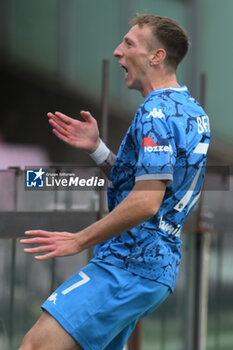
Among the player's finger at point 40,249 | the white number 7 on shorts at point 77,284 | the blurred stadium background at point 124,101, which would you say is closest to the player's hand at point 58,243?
the player's finger at point 40,249

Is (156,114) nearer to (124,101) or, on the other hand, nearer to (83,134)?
(83,134)

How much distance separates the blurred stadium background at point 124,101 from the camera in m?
3.45

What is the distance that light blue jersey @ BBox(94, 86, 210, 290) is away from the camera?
1.94 meters

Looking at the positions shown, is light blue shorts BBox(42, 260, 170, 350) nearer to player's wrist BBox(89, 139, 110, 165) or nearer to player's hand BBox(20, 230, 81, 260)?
player's hand BBox(20, 230, 81, 260)

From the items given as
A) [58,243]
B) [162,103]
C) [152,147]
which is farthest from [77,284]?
[162,103]

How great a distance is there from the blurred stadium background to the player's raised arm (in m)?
0.90

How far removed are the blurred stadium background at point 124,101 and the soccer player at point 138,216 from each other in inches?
44.2

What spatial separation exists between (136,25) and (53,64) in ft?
6.36

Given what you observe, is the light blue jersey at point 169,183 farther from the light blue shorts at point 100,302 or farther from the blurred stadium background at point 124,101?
the blurred stadium background at point 124,101

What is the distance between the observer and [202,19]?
3.94 metres

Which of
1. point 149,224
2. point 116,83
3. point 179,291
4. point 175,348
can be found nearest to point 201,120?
point 149,224

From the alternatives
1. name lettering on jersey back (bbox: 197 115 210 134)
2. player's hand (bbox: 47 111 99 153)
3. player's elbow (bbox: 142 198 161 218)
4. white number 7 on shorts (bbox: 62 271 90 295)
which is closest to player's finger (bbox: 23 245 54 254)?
white number 7 on shorts (bbox: 62 271 90 295)

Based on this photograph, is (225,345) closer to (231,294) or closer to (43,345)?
(231,294)

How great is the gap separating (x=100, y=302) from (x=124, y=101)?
1.79m
